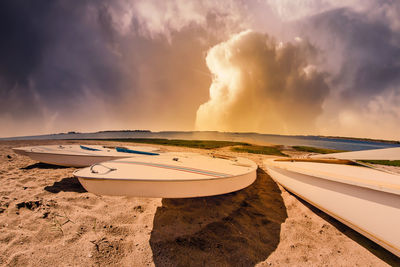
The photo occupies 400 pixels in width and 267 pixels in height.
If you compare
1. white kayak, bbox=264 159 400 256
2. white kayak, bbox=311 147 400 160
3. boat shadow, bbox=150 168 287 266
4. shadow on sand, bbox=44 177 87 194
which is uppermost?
white kayak, bbox=311 147 400 160

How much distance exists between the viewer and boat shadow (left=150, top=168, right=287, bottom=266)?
6.49 feet

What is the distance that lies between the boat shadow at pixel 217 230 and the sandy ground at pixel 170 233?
14 mm

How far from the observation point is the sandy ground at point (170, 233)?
1.92 meters

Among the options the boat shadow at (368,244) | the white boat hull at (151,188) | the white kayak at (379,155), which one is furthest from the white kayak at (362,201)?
the white boat hull at (151,188)

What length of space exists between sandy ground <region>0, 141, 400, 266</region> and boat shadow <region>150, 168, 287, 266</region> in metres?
0.01

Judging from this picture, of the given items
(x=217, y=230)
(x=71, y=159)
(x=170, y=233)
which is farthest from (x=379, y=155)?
(x=71, y=159)

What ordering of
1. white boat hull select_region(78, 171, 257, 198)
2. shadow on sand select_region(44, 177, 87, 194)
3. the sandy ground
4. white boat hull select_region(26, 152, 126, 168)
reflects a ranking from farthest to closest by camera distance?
white boat hull select_region(26, 152, 126, 168) → shadow on sand select_region(44, 177, 87, 194) → white boat hull select_region(78, 171, 257, 198) → the sandy ground

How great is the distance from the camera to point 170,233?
2355mm

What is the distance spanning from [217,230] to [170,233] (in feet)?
2.71

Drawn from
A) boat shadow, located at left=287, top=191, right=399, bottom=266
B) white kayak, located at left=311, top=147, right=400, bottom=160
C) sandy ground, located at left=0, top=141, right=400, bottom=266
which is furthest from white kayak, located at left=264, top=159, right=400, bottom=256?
white kayak, located at left=311, top=147, right=400, bottom=160

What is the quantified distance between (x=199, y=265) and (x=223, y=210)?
1.32m

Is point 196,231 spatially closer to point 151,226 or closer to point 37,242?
point 151,226

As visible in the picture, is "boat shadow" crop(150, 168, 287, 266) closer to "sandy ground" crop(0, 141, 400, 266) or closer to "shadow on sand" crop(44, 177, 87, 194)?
"sandy ground" crop(0, 141, 400, 266)

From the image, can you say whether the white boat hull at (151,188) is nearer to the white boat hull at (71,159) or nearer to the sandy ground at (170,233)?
the sandy ground at (170,233)
